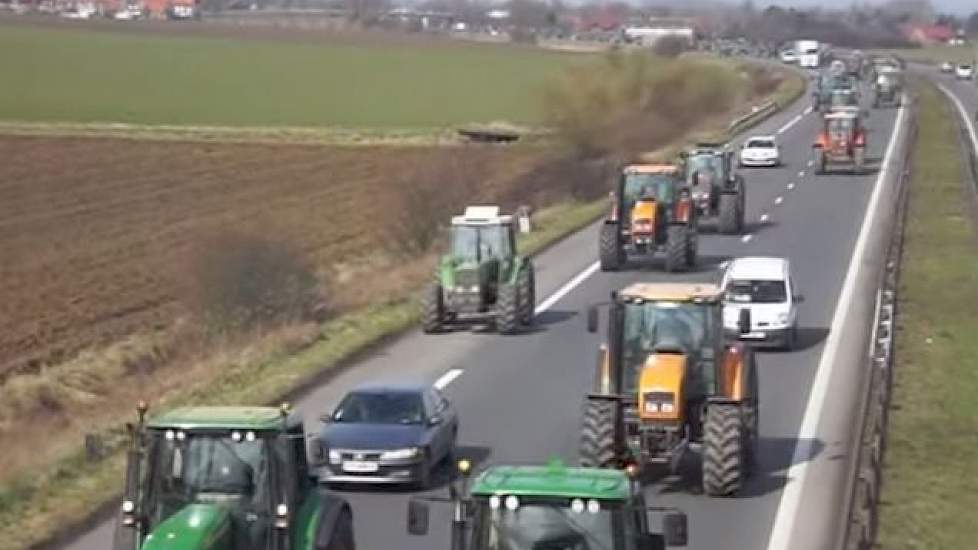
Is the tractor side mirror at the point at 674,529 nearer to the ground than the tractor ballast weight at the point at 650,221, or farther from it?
farther from it

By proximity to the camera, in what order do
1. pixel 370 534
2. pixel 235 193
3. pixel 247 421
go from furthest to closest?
pixel 235 193 < pixel 370 534 < pixel 247 421

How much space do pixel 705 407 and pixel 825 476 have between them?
2857mm

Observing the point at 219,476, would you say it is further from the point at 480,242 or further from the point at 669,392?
the point at 480,242

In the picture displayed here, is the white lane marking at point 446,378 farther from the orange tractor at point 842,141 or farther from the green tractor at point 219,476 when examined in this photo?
the orange tractor at point 842,141

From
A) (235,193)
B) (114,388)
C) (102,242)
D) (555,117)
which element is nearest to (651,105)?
(555,117)

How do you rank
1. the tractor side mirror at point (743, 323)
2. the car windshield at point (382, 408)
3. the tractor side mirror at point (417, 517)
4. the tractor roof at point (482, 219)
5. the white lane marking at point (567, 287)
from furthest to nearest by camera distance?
the white lane marking at point (567, 287)
the tractor roof at point (482, 219)
the tractor side mirror at point (743, 323)
the car windshield at point (382, 408)
the tractor side mirror at point (417, 517)

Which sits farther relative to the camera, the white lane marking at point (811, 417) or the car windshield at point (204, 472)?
the white lane marking at point (811, 417)

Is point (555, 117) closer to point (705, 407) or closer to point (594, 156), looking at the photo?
point (594, 156)

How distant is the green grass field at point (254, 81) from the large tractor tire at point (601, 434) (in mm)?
77248

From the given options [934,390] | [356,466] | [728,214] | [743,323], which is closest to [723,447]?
[356,466]

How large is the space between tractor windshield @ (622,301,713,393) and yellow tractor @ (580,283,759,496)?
11 mm

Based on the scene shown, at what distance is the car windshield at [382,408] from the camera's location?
84.4ft

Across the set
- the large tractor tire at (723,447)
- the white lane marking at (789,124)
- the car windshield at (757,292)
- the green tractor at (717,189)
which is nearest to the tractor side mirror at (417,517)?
the large tractor tire at (723,447)

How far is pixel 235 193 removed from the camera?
75062 mm
